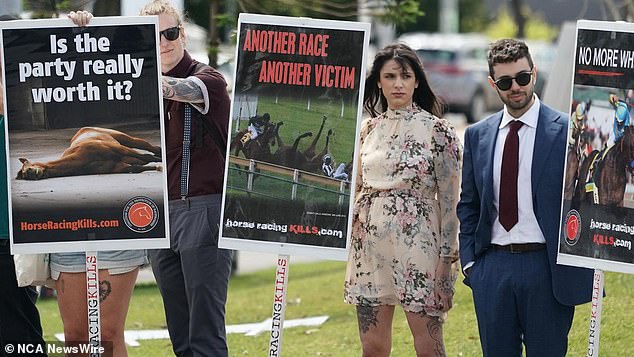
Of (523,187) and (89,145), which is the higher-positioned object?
(89,145)

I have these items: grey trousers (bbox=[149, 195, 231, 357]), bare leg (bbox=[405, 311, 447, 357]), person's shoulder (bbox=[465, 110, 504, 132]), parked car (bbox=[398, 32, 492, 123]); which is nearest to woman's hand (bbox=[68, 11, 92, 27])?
grey trousers (bbox=[149, 195, 231, 357])

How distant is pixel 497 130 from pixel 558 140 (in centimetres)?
30

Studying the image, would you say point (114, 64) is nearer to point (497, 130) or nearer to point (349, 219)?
point (349, 219)

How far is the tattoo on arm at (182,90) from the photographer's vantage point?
230 inches

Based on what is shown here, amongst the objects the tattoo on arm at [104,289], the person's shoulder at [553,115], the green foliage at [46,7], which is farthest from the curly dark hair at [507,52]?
the green foliage at [46,7]

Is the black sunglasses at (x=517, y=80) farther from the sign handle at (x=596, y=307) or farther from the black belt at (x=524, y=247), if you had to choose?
the black belt at (x=524, y=247)

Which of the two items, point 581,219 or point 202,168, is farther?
point 202,168

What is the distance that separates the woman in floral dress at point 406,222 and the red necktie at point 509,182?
1.46 feet

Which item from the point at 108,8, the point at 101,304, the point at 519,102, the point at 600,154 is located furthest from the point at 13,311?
the point at 108,8

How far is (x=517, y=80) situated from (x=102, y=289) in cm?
234

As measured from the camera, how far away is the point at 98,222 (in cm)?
566

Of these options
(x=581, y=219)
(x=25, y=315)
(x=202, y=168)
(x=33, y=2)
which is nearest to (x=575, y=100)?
(x=581, y=219)

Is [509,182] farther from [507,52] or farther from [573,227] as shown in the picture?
[507,52]

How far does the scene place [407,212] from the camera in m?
6.00
